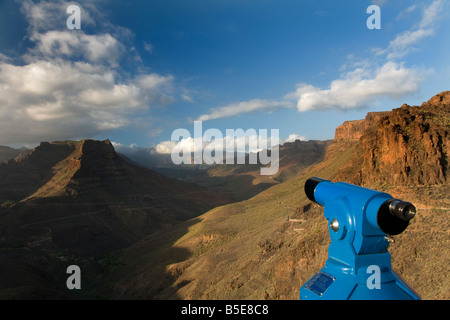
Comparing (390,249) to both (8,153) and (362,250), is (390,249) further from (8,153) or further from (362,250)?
(8,153)

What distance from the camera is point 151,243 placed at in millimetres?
56625

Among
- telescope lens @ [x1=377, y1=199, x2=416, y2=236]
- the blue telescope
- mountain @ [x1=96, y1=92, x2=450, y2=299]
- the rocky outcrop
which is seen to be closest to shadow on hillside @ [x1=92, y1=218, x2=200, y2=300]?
mountain @ [x1=96, y1=92, x2=450, y2=299]

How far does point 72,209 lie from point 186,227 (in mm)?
33875

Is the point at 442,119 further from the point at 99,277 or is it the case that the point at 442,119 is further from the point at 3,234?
the point at 3,234

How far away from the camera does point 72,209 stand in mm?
70500

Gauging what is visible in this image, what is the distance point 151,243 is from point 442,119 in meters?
52.6

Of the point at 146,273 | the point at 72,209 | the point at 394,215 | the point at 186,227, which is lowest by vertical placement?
the point at 146,273

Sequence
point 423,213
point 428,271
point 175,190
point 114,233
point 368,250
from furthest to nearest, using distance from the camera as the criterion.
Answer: point 175,190
point 114,233
point 423,213
point 428,271
point 368,250

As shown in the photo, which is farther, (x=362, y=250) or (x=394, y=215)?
(x=362, y=250)

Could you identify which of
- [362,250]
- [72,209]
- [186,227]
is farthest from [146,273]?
[72,209]

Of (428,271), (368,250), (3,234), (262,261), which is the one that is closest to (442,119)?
(428,271)

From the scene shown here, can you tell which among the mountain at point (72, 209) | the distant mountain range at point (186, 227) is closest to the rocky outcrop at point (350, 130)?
the distant mountain range at point (186, 227)

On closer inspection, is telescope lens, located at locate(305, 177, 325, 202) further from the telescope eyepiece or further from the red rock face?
the red rock face

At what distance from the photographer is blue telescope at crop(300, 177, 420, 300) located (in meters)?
3.13
